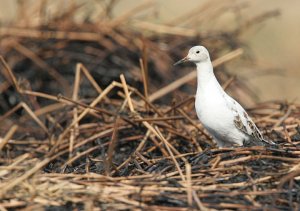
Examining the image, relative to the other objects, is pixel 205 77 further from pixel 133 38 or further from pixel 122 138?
pixel 133 38

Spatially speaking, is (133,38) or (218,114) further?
(133,38)

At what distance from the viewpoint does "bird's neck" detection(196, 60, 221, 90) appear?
4828 mm

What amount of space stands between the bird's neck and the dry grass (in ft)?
1.38

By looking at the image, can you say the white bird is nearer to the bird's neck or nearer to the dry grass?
the bird's neck

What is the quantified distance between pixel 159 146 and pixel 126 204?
1571 millimetres

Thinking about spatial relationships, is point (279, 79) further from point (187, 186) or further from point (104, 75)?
point (187, 186)

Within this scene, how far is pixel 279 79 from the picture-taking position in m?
12.5

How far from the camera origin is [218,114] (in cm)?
468

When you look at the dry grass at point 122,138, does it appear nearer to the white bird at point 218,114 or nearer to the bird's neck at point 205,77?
the white bird at point 218,114

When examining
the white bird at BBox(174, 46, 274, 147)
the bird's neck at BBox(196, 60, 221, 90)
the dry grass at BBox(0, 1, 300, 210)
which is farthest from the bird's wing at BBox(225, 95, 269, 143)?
the dry grass at BBox(0, 1, 300, 210)

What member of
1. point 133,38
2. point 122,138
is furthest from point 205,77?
point 133,38

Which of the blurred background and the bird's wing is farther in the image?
the blurred background

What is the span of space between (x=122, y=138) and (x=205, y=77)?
3.53 ft

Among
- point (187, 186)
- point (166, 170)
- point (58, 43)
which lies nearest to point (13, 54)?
point (58, 43)
